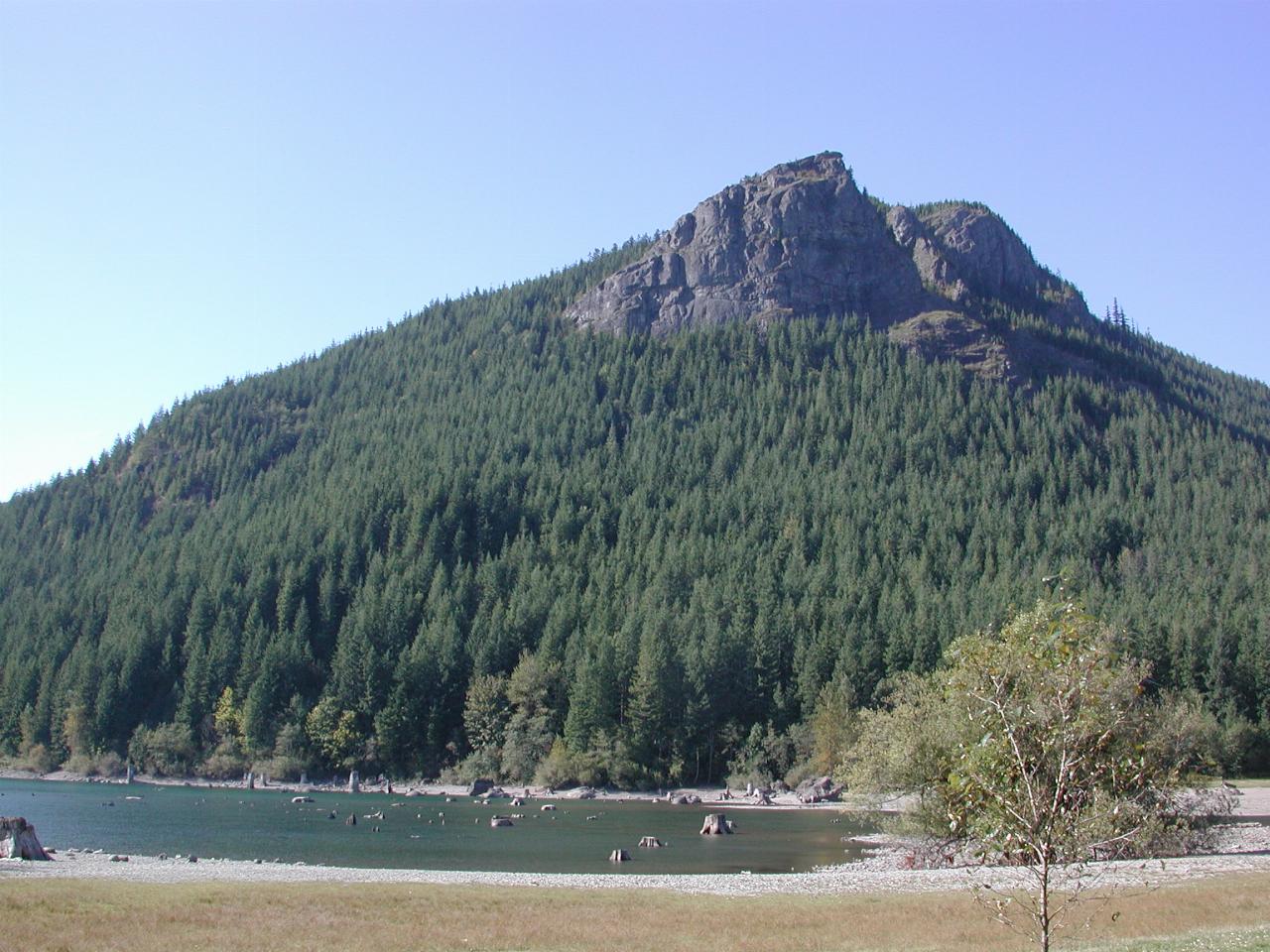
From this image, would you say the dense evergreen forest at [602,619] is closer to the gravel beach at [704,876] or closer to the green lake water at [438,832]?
the green lake water at [438,832]

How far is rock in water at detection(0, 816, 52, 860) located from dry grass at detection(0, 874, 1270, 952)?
47.7ft

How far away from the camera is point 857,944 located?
1345 inches

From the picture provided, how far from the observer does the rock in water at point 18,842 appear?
58.4 meters

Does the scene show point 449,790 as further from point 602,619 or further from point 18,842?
point 18,842

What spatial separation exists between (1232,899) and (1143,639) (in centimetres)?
8390

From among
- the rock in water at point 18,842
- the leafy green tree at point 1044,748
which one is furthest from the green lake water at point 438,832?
the leafy green tree at point 1044,748

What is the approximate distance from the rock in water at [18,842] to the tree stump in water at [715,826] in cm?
4278

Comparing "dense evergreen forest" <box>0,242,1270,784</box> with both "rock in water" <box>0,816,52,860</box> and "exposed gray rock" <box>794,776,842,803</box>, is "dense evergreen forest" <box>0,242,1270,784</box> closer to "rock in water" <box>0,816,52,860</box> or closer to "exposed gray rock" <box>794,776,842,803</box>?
"exposed gray rock" <box>794,776,842,803</box>

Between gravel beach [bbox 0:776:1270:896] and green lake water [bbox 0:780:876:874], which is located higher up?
gravel beach [bbox 0:776:1270:896]

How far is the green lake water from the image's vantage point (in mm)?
64500

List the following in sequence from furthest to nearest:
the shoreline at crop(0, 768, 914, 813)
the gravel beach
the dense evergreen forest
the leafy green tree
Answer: the dense evergreen forest
the shoreline at crop(0, 768, 914, 813)
the gravel beach
the leafy green tree

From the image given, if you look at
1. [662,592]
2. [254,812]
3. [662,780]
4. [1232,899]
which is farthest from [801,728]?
[1232,899]

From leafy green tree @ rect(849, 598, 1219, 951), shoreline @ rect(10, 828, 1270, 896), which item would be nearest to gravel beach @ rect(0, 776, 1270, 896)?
shoreline @ rect(10, 828, 1270, 896)

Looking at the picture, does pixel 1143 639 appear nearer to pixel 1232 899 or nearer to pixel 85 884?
pixel 1232 899
